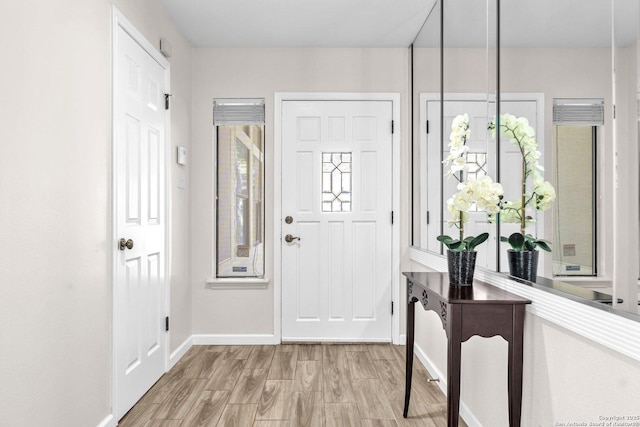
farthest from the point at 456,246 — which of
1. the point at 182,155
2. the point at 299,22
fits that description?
the point at 182,155

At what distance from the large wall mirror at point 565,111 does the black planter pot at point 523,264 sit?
0.05 meters

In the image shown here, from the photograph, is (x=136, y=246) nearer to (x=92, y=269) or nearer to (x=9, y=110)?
(x=92, y=269)

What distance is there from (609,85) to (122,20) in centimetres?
236

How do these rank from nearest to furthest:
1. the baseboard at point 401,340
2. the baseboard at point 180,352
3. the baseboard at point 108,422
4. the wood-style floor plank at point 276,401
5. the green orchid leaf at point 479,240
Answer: the green orchid leaf at point 479,240 < the baseboard at point 108,422 < the wood-style floor plank at point 276,401 < the baseboard at point 180,352 < the baseboard at point 401,340

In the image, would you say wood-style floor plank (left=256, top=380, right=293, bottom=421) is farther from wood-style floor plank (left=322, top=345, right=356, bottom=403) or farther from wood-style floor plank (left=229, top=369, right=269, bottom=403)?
wood-style floor plank (left=322, top=345, right=356, bottom=403)

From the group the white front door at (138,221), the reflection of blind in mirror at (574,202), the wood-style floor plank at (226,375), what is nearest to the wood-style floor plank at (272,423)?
the wood-style floor plank at (226,375)

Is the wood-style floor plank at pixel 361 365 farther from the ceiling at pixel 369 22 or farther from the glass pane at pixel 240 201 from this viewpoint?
the ceiling at pixel 369 22

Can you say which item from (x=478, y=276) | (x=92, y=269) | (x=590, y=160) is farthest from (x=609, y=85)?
(x=92, y=269)

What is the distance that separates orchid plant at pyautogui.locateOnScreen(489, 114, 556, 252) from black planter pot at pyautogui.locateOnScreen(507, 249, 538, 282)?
0.02 m

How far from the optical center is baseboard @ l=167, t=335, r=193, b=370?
3.21 meters

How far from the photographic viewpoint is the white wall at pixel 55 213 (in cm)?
153

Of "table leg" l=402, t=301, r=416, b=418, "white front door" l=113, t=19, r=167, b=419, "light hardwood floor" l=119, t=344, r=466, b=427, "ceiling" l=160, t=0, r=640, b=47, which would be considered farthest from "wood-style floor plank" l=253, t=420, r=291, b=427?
"ceiling" l=160, t=0, r=640, b=47

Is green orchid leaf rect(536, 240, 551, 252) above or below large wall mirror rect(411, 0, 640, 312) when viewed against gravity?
below

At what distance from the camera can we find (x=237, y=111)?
3742 millimetres
